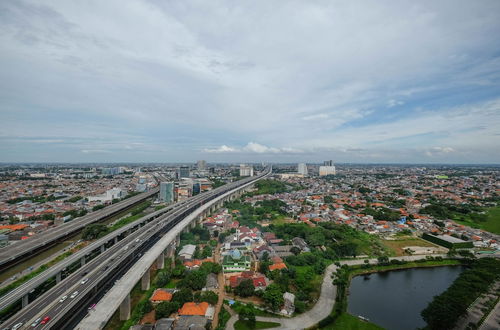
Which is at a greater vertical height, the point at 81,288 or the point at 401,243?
the point at 81,288

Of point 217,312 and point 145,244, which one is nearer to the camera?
point 217,312

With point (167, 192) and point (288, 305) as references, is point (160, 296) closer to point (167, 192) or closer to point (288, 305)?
point (288, 305)

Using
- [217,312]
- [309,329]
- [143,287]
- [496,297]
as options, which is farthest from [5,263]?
[496,297]

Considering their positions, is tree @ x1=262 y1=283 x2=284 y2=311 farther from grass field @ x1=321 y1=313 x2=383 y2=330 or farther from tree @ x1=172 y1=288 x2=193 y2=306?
tree @ x1=172 y1=288 x2=193 y2=306

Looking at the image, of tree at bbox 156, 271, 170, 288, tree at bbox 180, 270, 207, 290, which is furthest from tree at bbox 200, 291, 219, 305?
tree at bbox 156, 271, 170, 288

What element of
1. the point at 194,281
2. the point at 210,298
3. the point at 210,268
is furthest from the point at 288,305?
the point at 210,268

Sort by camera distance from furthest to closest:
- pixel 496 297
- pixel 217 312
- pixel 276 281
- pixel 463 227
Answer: pixel 463 227 → pixel 276 281 → pixel 496 297 → pixel 217 312

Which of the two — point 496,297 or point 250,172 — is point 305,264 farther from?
point 250,172
